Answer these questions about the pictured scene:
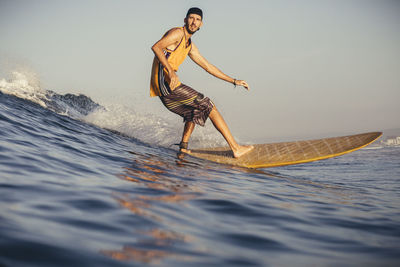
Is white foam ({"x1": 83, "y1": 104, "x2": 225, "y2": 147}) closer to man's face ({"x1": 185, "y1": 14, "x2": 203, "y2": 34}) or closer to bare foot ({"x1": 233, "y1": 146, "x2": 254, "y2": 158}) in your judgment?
bare foot ({"x1": 233, "y1": 146, "x2": 254, "y2": 158})

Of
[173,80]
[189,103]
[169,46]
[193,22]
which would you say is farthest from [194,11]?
[189,103]

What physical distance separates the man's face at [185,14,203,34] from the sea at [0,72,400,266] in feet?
6.59

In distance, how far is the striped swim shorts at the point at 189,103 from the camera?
16.0 feet

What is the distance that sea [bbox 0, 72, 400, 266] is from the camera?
140 cm

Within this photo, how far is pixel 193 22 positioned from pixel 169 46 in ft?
1.53

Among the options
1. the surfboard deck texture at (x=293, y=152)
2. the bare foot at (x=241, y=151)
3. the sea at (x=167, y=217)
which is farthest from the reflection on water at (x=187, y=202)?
the bare foot at (x=241, y=151)

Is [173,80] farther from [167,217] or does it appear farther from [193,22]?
[167,217]

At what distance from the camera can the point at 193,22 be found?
4.75 metres

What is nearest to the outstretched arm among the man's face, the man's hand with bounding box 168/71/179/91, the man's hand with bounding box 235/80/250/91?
the man's hand with bounding box 235/80/250/91

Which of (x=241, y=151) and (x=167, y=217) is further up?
(x=241, y=151)

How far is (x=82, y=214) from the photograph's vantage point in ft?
6.00

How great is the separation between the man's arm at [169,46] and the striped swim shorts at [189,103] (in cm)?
24

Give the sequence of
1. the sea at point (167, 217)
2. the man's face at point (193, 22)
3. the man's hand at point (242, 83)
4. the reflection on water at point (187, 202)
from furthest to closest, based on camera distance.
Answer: the man's hand at point (242, 83) < the man's face at point (193, 22) < the reflection on water at point (187, 202) < the sea at point (167, 217)

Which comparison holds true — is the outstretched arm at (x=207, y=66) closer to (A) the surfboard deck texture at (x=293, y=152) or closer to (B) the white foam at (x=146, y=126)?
(A) the surfboard deck texture at (x=293, y=152)
